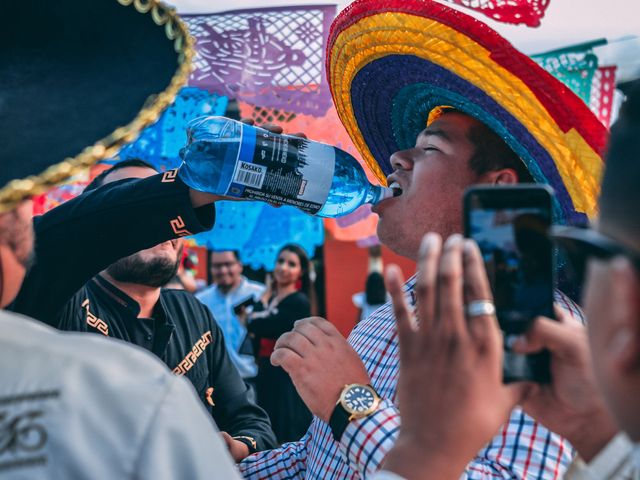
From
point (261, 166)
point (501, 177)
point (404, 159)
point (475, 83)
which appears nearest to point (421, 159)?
point (404, 159)

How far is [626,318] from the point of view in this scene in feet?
2.33

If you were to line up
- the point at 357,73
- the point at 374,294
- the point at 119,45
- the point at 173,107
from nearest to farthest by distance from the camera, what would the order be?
the point at 119,45
the point at 357,73
the point at 173,107
the point at 374,294

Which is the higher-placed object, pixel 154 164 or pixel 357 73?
pixel 357 73

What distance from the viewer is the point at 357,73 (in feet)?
7.17

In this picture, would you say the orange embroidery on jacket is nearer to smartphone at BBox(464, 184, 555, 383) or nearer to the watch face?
the watch face

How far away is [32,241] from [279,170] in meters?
0.97

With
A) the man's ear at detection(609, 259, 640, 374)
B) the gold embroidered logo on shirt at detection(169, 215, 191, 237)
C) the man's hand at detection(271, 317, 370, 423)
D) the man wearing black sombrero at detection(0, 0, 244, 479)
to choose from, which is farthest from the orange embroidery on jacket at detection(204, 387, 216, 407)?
the man's ear at detection(609, 259, 640, 374)

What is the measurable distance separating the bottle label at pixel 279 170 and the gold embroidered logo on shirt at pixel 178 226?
163mm

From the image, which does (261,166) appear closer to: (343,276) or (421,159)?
(421,159)

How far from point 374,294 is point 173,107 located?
178 inches

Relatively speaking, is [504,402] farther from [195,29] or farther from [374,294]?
[374,294]

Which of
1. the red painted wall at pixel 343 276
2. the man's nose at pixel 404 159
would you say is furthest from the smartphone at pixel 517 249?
the red painted wall at pixel 343 276

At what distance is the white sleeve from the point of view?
0.74 m

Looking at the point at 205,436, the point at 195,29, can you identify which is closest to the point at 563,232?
the point at 205,436
